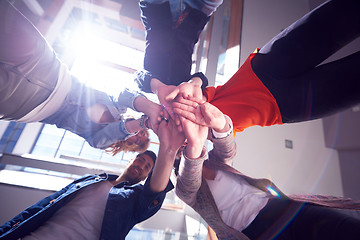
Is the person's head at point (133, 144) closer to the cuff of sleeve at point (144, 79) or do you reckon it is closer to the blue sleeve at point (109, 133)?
the blue sleeve at point (109, 133)

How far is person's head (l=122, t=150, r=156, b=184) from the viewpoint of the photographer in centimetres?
107

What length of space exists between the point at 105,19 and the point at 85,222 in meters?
3.08

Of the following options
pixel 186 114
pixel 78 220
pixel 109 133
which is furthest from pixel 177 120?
pixel 78 220

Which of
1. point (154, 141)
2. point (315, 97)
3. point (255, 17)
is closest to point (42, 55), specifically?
point (315, 97)

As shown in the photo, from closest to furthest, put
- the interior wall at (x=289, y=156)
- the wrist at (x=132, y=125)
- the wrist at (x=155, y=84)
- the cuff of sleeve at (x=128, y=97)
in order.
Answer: the wrist at (x=155, y=84)
the cuff of sleeve at (x=128, y=97)
the wrist at (x=132, y=125)
the interior wall at (x=289, y=156)

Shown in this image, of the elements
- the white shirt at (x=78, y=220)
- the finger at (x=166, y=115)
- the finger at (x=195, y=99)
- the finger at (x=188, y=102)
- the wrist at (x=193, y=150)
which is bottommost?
the white shirt at (x=78, y=220)

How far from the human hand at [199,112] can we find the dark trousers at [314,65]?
0.26 metres

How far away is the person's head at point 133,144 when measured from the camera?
3.56 ft

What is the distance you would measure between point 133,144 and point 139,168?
0.61 feet

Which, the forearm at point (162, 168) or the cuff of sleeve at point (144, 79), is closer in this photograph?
the forearm at point (162, 168)

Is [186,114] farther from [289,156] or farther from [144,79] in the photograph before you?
[289,156]

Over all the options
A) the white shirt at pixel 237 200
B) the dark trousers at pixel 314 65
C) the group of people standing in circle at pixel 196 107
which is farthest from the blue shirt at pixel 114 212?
the dark trousers at pixel 314 65

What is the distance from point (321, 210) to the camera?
0.56 metres

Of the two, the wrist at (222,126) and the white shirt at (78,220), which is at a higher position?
the wrist at (222,126)
